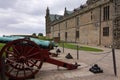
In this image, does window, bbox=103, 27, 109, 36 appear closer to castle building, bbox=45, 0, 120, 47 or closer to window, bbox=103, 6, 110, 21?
castle building, bbox=45, 0, 120, 47

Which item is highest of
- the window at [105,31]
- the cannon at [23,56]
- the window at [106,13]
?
the window at [106,13]

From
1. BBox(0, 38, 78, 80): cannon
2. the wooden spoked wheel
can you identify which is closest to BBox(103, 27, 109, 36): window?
BBox(0, 38, 78, 80): cannon

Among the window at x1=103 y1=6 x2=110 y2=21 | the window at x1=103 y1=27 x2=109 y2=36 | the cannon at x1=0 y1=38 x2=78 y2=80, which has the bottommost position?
the cannon at x1=0 y1=38 x2=78 y2=80

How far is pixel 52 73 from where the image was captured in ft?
29.9

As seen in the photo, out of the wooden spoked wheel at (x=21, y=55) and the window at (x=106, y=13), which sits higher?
the window at (x=106, y=13)

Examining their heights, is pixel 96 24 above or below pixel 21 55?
above

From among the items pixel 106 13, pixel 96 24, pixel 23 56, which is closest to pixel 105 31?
pixel 106 13

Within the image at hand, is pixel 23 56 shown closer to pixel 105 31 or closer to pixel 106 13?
pixel 105 31

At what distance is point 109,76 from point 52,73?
95.9 inches

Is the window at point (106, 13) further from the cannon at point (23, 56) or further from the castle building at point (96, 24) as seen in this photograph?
the cannon at point (23, 56)

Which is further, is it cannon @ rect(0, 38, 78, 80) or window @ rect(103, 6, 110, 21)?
window @ rect(103, 6, 110, 21)

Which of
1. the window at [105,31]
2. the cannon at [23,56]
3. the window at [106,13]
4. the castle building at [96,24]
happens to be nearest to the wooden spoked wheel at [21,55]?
the cannon at [23,56]

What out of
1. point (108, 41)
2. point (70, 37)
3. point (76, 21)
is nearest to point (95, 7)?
point (108, 41)

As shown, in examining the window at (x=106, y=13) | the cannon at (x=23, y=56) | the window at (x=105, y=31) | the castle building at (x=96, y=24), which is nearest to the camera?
the cannon at (x=23, y=56)
